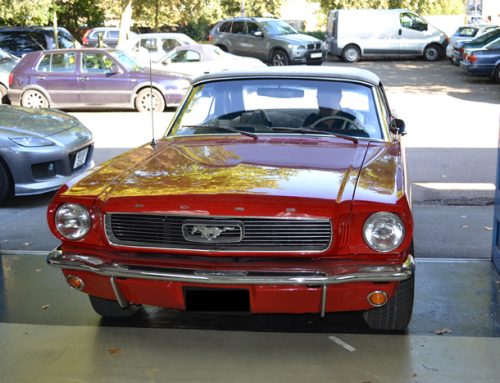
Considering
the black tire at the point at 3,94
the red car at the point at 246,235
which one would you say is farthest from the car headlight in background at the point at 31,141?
the black tire at the point at 3,94

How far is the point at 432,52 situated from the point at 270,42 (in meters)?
8.40

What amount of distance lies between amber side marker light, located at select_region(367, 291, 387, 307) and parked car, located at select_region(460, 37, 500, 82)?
718 inches

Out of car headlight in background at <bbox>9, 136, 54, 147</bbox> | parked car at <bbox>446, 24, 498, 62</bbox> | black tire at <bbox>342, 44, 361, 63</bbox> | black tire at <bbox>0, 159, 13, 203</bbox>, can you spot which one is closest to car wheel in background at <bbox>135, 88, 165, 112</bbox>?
car headlight in background at <bbox>9, 136, 54, 147</bbox>

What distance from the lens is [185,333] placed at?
14.5 feet

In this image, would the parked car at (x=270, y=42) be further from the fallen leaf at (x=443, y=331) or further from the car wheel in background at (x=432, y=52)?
the fallen leaf at (x=443, y=331)

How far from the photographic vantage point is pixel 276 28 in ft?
85.1

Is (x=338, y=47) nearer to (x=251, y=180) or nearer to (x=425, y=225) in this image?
(x=425, y=225)

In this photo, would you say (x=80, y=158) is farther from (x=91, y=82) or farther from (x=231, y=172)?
(x=91, y=82)

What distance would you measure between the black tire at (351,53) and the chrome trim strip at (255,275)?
27228mm

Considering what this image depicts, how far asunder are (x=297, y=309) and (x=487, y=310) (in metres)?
1.69

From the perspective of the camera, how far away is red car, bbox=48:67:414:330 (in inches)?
145

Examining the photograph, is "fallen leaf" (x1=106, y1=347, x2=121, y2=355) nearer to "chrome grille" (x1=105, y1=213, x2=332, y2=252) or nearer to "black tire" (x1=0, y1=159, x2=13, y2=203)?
"chrome grille" (x1=105, y1=213, x2=332, y2=252)

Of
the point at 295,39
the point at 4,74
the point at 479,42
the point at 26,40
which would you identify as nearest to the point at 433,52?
the point at 479,42

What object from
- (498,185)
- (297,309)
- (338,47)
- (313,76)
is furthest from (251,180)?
(338,47)
